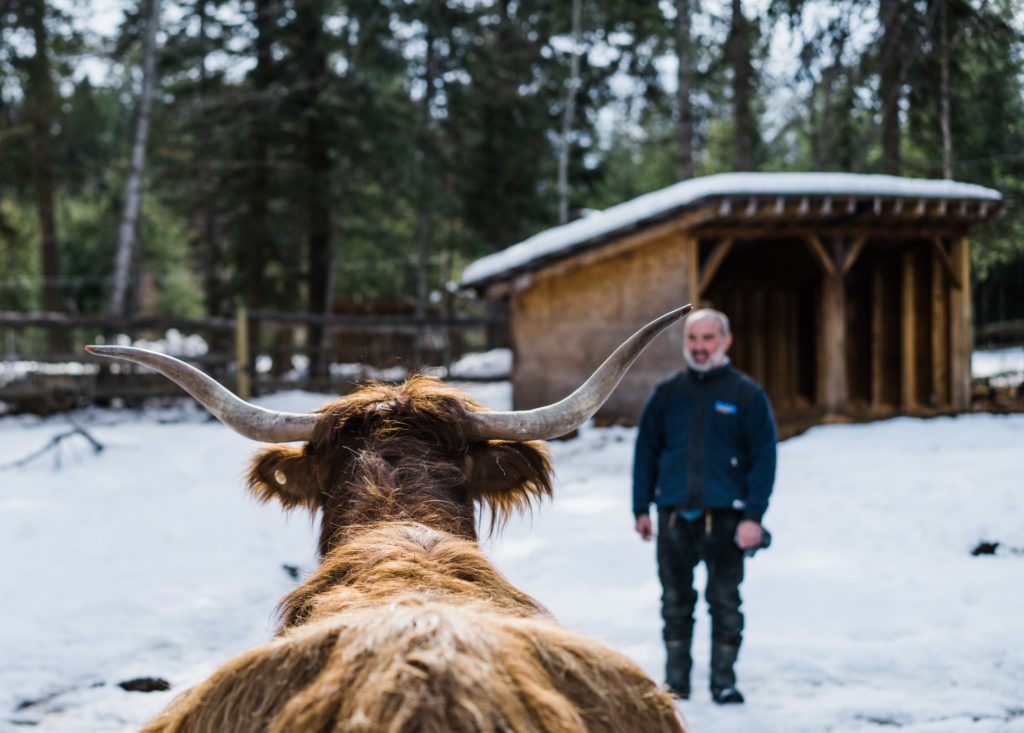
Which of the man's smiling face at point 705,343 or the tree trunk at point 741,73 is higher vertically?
the tree trunk at point 741,73

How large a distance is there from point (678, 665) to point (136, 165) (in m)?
15.1

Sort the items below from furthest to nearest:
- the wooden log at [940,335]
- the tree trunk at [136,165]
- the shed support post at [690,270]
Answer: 1. the tree trunk at [136,165]
2. the wooden log at [940,335]
3. the shed support post at [690,270]

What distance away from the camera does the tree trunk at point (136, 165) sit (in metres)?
16.2

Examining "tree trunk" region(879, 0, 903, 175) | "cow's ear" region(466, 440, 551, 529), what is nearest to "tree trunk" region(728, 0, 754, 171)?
"tree trunk" region(879, 0, 903, 175)

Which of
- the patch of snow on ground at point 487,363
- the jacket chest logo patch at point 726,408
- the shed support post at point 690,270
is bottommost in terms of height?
the jacket chest logo patch at point 726,408

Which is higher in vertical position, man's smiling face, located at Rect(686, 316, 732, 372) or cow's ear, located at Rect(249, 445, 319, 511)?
man's smiling face, located at Rect(686, 316, 732, 372)

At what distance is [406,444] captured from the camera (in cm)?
287

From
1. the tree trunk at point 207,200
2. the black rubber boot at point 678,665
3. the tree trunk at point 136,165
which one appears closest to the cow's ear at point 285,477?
the black rubber boot at point 678,665

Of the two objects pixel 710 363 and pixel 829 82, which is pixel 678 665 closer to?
pixel 710 363

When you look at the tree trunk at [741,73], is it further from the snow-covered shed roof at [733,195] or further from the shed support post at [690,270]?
the shed support post at [690,270]

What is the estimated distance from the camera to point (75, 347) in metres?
17.1

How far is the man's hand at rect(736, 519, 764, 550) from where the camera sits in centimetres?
425

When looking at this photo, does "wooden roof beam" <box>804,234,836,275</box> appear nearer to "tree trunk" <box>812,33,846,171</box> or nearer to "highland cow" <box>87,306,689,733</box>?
"tree trunk" <box>812,33,846,171</box>

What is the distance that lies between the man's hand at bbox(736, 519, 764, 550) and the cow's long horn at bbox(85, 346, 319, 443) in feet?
7.23
